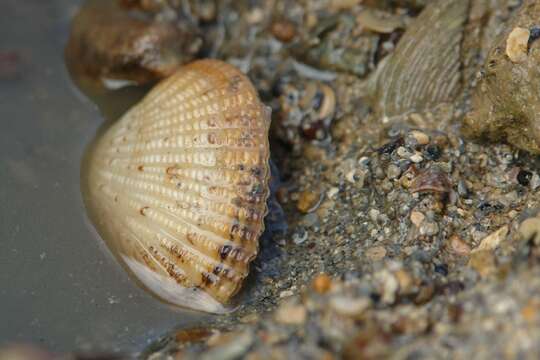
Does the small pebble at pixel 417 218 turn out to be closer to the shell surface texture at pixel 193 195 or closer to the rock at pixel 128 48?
the shell surface texture at pixel 193 195

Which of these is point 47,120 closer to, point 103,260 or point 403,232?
point 103,260

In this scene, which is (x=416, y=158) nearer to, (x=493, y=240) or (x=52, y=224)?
(x=493, y=240)

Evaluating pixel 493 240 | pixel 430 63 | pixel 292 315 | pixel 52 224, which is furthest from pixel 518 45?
pixel 52 224

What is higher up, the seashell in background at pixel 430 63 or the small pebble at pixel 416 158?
the seashell in background at pixel 430 63

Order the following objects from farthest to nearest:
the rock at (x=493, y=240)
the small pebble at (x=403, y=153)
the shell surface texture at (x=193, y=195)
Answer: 1. the small pebble at (x=403, y=153)
2. the shell surface texture at (x=193, y=195)
3. the rock at (x=493, y=240)

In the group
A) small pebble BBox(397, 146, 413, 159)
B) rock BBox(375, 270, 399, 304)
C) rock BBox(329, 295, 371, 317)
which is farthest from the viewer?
small pebble BBox(397, 146, 413, 159)

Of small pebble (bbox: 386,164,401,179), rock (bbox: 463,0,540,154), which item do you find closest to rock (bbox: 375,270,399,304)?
small pebble (bbox: 386,164,401,179)

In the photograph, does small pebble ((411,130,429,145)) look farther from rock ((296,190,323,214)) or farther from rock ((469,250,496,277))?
rock ((469,250,496,277))

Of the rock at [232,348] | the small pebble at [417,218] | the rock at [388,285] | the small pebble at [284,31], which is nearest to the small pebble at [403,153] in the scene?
the small pebble at [417,218]
